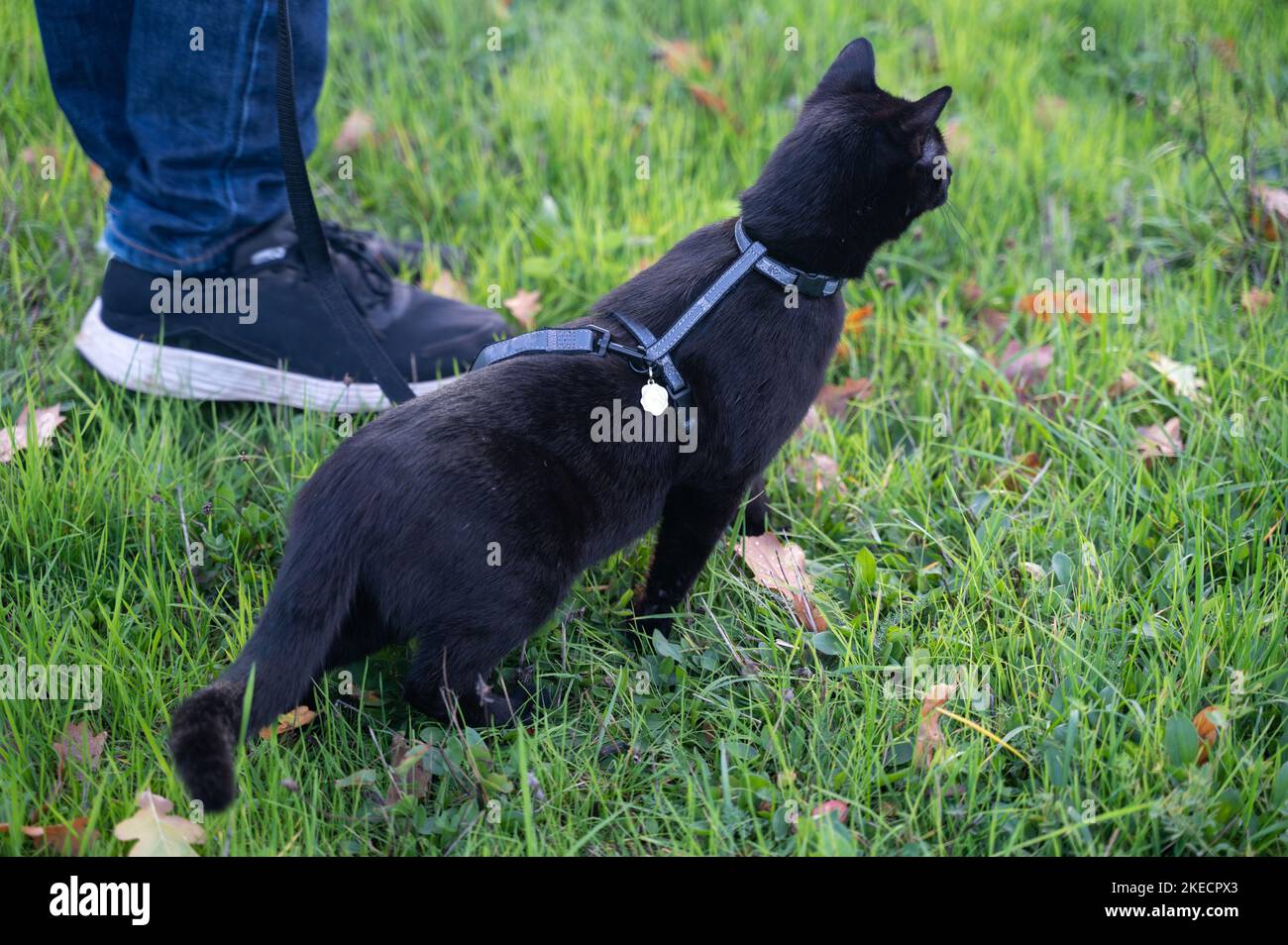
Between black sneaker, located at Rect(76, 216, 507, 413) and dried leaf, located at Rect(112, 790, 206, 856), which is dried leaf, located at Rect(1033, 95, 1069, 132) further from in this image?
dried leaf, located at Rect(112, 790, 206, 856)

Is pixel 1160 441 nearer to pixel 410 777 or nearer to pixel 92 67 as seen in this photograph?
pixel 410 777

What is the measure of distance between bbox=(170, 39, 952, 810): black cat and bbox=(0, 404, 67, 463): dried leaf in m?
0.91

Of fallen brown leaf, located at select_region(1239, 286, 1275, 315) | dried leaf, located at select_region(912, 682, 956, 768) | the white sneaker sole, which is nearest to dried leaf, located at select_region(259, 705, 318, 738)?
the white sneaker sole

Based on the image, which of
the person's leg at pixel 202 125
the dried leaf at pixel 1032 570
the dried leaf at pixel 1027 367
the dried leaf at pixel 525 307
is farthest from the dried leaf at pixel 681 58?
the dried leaf at pixel 1032 570

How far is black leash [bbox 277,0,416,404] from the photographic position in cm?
218

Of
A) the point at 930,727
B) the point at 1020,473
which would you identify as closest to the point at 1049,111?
the point at 1020,473

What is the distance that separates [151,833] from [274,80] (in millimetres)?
1734

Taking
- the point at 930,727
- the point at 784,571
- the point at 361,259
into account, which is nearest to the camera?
the point at 930,727

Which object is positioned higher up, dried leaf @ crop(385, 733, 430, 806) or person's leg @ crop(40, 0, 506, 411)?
person's leg @ crop(40, 0, 506, 411)

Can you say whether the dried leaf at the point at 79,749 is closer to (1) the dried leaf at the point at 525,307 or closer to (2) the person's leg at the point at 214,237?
(2) the person's leg at the point at 214,237

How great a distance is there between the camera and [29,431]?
7.50ft

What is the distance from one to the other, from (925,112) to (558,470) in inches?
39.8

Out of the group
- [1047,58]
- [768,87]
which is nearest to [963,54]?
[1047,58]

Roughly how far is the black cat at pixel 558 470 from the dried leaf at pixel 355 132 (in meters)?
1.79
